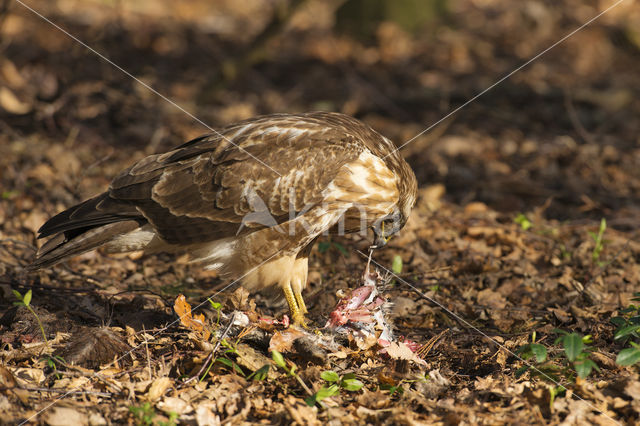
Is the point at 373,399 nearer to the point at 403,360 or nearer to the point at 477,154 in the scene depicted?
the point at 403,360

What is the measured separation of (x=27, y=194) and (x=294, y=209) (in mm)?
3322

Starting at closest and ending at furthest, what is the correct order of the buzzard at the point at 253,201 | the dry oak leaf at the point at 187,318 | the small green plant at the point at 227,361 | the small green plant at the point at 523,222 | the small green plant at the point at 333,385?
the small green plant at the point at 333,385 < the small green plant at the point at 227,361 < the dry oak leaf at the point at 187,318 < the buzzard at the point at 253,201 < the small green plant at the point at 523,222

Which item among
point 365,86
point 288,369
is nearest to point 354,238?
point 288,369

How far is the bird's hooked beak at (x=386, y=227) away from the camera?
4605mm

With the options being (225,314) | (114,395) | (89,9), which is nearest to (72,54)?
(89,9)

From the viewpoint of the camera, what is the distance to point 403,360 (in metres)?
3.80

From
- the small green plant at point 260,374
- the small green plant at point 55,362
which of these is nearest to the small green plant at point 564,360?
the small green plant at point 260,374

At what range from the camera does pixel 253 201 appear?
4379mm

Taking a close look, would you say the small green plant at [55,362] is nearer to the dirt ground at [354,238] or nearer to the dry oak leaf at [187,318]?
the dirt ground at [354,238]

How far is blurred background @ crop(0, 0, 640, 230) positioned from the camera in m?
7.23

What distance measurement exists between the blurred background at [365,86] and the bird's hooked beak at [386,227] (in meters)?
2.39

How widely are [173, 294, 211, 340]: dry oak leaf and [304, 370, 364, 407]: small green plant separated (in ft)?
2.50

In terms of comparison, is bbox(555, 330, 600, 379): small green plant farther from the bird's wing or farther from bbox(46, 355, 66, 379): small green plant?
bbox(46, 355, 66, 379): small green plant

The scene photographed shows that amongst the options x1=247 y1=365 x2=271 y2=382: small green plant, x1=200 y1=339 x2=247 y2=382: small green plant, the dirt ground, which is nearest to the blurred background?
the dirt ground
